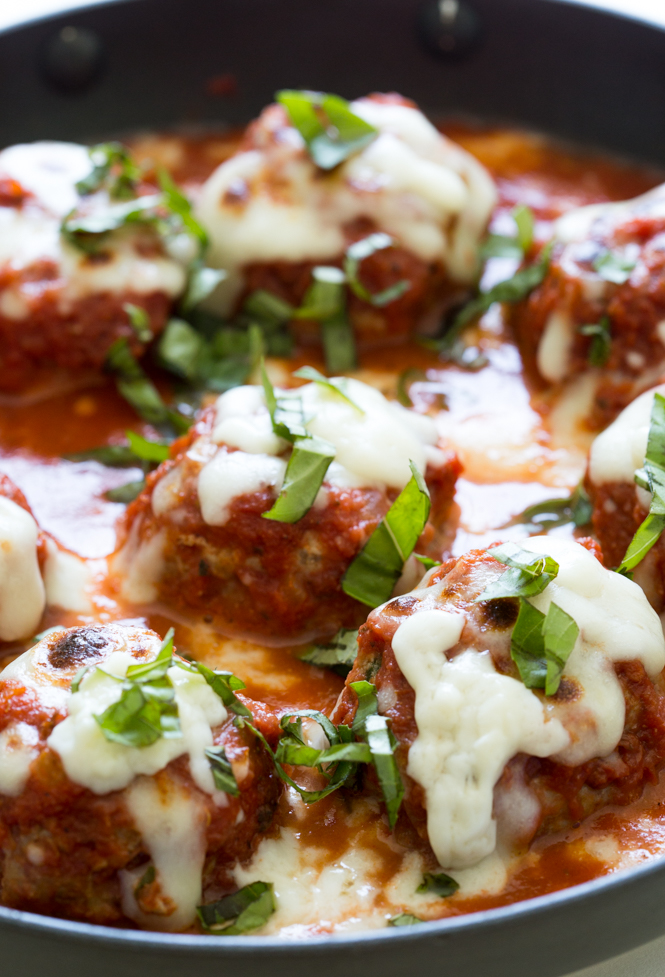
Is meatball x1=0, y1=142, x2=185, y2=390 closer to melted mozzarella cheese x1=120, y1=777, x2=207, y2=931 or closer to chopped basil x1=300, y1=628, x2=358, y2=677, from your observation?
chopped basil x1=300, y1=628, x2=358, y2=677

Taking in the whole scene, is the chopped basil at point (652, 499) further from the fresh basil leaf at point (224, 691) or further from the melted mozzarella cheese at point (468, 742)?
the fresh basil leaf at point (224, 691)

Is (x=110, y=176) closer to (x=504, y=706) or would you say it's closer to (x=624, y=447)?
(x=624, y=447)

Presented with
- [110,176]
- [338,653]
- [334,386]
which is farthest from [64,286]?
[338,653]

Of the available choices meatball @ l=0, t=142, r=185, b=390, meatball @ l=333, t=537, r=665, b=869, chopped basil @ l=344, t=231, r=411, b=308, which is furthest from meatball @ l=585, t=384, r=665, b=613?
meatball @ l=0, t=142, r=185, b=390

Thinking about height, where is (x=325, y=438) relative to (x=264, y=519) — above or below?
above

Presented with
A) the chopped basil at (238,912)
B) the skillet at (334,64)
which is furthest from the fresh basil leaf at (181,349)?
the chopped basil at (238,912)

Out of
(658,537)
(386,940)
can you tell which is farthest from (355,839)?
(658,537)
